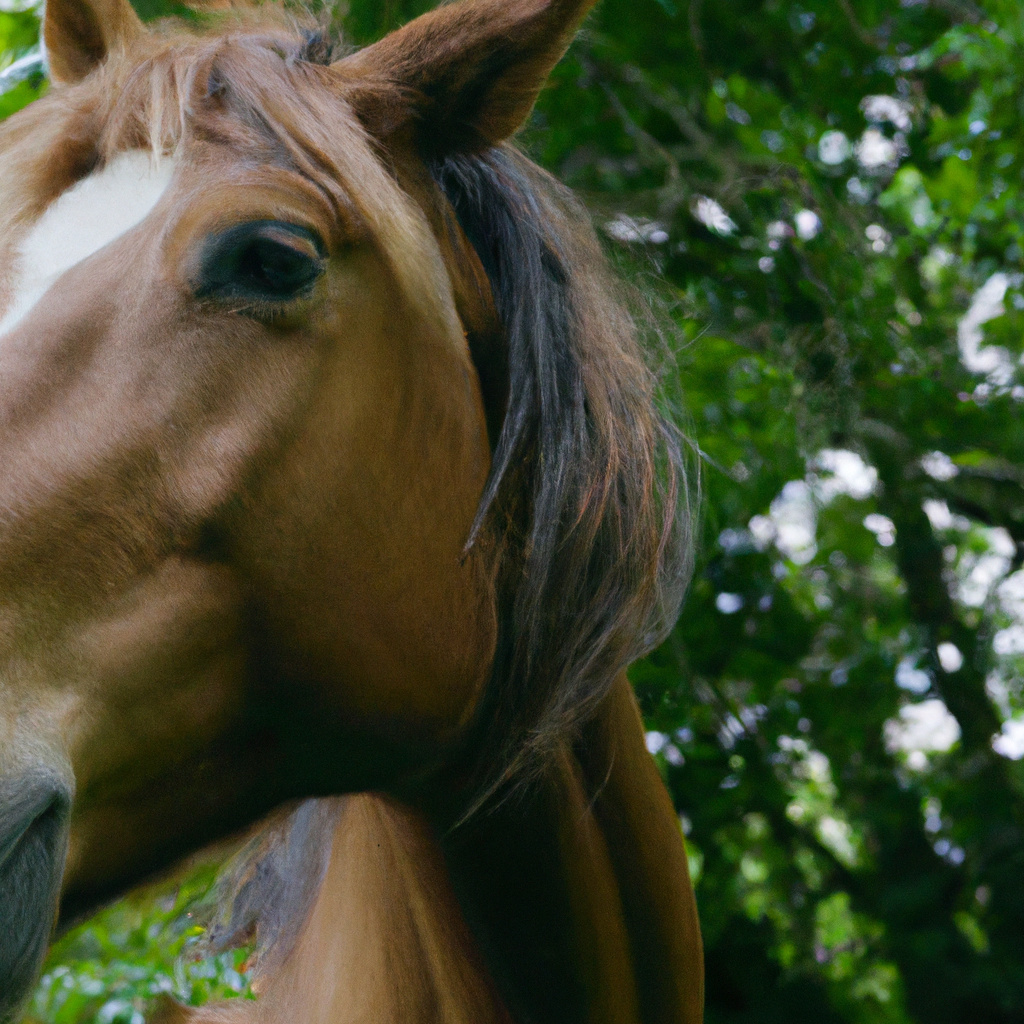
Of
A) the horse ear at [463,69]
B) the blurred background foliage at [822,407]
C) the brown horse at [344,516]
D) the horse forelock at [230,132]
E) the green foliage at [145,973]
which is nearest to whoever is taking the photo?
the brown horse at [344,516]

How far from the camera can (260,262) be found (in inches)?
40.8

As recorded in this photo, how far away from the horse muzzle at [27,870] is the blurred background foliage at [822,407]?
181cm

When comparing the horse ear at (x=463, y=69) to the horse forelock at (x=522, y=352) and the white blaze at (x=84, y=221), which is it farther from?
the white blaze at (x=84, y=221)

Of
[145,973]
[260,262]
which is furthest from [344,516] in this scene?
[145,973]

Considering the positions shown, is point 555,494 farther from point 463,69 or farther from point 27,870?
point 27,870

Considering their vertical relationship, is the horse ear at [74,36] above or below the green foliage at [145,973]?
above

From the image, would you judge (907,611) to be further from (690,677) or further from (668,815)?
(668,815)

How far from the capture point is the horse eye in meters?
1.01

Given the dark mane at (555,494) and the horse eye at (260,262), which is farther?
the dark mane at (555,494)

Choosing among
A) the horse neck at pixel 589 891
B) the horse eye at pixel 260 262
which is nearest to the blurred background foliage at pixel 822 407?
the horse neck at pixel 589 891

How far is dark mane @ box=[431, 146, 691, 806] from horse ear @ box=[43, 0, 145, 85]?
0.51m

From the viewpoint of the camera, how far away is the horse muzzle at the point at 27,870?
805mm

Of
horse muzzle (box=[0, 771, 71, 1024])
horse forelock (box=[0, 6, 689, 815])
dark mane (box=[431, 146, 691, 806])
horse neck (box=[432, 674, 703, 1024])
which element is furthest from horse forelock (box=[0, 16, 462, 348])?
horse neck (box=[432, 674, 703, 1024])

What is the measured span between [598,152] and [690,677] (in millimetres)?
1895
